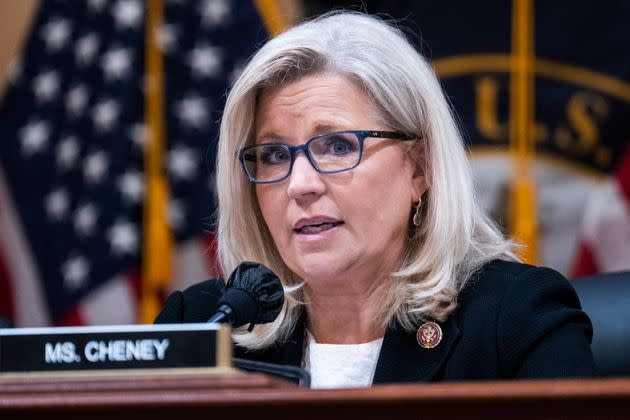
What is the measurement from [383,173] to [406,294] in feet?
0.85

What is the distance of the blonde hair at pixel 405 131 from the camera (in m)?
2.22

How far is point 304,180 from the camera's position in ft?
7.07

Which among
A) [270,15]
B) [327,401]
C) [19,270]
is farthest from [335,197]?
Result: [19,270]

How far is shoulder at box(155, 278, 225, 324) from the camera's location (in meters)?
2.37

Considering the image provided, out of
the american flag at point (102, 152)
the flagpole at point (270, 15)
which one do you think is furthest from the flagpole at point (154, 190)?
the flagpole at point (270, 15)

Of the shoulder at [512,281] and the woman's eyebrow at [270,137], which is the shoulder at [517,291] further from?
the woman's eyebrow at [270,137]

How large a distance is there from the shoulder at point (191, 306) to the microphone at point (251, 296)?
0.58 m

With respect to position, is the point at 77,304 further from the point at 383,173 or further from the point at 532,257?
the point at 383,173

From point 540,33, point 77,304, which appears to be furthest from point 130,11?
point 540,33

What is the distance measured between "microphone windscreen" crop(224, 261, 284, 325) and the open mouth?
1.25 feet

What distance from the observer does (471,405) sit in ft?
3.68

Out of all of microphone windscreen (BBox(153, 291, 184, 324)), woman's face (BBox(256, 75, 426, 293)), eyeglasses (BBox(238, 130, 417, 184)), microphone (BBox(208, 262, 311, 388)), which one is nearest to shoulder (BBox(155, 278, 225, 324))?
microphone windscreen (BBox(153, 291, 184, 324))

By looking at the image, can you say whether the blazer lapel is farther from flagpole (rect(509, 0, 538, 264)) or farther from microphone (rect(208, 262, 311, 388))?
flagpole (rect(509, 0, 538, 264))

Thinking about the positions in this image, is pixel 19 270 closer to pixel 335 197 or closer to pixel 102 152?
pixel 102 152
